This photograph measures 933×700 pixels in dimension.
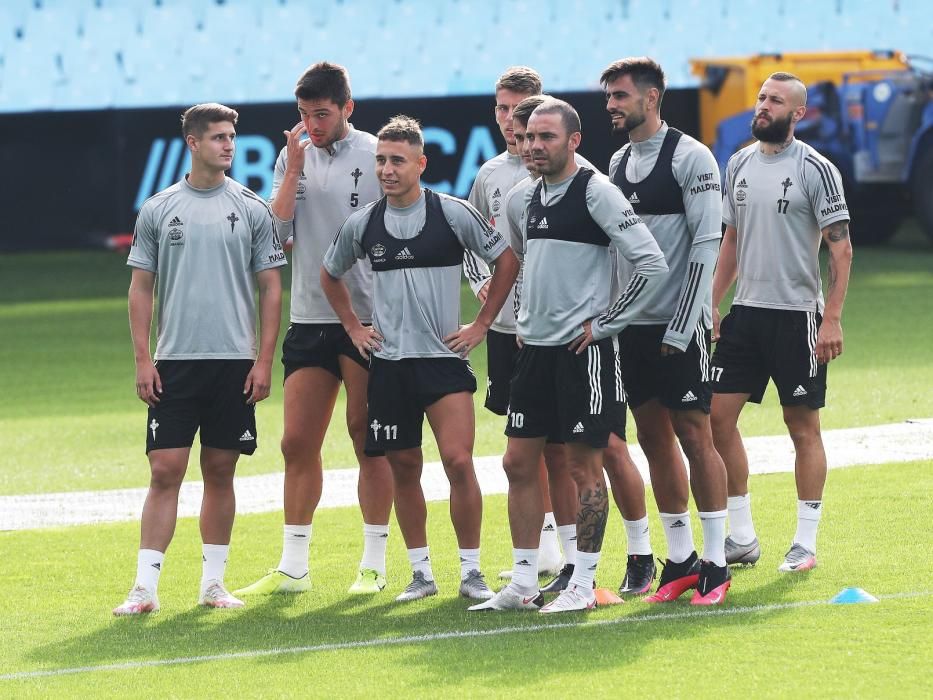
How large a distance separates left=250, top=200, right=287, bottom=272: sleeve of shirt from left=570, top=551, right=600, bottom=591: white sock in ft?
5.49

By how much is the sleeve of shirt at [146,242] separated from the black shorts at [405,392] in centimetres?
98

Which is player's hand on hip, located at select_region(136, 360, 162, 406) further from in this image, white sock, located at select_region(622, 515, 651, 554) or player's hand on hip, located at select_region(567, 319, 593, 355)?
white sock, located at select_region(622, 515, 651, 554)

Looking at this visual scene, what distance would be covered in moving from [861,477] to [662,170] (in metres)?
3.06

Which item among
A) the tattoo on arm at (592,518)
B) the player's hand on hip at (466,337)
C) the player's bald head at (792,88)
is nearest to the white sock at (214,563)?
the player's hand on hip at (466,337)

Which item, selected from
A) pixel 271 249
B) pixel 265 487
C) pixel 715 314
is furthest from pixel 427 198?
pixel 265 487

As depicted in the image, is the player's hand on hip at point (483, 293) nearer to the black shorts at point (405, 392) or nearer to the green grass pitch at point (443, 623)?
the black shorts at point (405, 392)

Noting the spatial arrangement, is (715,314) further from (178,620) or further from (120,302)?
(120,302)

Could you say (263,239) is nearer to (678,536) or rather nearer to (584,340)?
(584,340)

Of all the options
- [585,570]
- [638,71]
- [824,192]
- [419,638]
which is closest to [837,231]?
[824,192]

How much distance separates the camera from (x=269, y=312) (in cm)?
648

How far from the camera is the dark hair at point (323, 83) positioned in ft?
21.9

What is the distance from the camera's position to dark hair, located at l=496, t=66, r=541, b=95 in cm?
684

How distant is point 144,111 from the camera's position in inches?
848

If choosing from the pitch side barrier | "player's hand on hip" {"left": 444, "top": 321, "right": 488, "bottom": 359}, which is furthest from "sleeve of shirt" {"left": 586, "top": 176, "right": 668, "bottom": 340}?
the pitch side barrier
